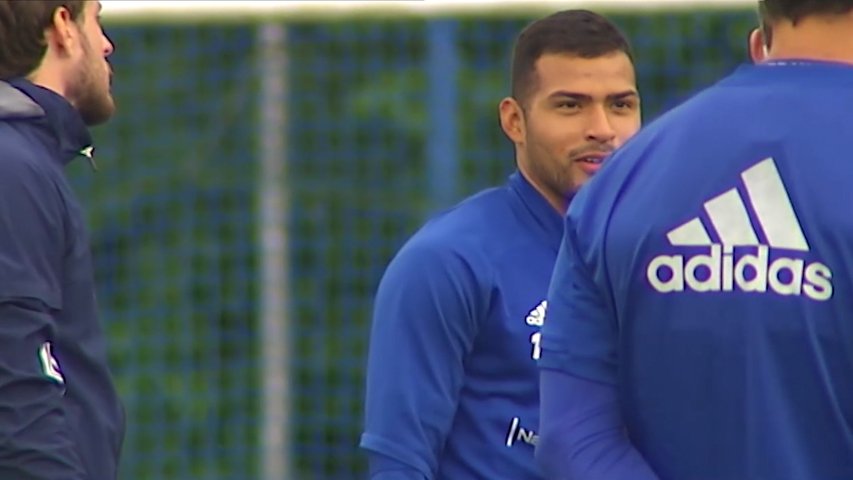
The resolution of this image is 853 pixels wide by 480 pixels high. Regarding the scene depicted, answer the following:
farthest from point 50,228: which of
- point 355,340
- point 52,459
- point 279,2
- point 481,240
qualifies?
point 355,340

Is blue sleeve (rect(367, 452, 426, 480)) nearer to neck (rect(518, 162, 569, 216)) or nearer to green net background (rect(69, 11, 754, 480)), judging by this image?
neck (rect(518, 162, 569, 216))

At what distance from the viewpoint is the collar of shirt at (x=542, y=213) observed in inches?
138

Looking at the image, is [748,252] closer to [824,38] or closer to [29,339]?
[824,38]

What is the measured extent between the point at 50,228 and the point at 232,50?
4187 mm

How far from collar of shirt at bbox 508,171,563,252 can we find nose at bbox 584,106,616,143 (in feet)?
Answer: 0.51

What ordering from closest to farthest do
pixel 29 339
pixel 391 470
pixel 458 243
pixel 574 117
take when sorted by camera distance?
pixel 29 339 → pixel 391 470 → pixel 458 243 → pixel 574 117

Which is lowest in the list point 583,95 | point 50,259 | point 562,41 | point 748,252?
point 50,259

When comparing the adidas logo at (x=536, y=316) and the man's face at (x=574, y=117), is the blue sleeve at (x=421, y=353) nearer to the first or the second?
the adidas logo at (x=536, y=316)

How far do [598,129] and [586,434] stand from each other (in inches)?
54.2

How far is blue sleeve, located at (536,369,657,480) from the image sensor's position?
2.29m

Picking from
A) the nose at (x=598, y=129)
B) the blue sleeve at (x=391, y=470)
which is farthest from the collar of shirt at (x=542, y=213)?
the blue sleeve at (x=391, y=470)

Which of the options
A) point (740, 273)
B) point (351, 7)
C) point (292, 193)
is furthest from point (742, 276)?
point (292, 193)

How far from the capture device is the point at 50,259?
2.81 meters

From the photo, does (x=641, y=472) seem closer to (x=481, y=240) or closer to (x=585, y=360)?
(x=585, y=360)
